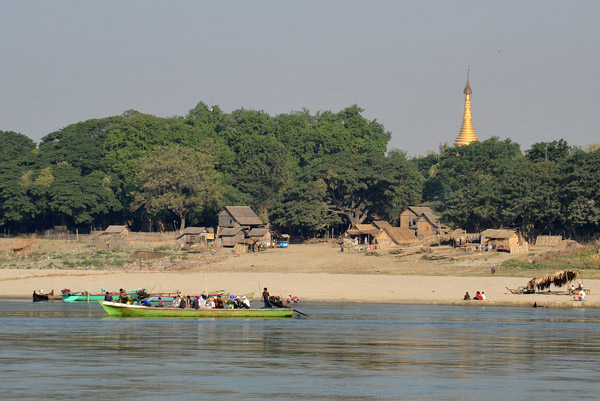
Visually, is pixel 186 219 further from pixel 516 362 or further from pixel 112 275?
pixel 516 362

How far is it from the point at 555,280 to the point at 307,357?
114ft

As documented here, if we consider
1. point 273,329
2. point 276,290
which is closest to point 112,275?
point 276,290

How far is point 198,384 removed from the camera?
96.2 feet

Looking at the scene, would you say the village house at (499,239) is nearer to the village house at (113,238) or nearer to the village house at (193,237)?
the village house at (193,237)

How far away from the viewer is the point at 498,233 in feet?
326

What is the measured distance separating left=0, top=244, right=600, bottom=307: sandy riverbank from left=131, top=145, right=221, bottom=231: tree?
28.1m

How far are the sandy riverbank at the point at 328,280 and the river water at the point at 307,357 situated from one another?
11.8 metres

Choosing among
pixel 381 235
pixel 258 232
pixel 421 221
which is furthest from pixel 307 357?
pixel 421 221

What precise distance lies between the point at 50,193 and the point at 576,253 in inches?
2861

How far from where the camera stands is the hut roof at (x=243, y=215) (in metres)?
121

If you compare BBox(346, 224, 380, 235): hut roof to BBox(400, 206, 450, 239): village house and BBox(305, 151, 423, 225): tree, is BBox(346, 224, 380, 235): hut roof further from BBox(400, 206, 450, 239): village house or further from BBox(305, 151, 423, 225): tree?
BBox(400, 206, 450, 239): village house

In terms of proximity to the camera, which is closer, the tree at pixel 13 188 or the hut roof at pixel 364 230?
the hut roof at pixel 364 230

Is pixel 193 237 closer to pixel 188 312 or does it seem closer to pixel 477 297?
pixel 477 297

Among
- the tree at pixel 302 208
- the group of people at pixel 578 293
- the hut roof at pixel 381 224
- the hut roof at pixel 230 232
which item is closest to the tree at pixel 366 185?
the tree at pixel 302 208
